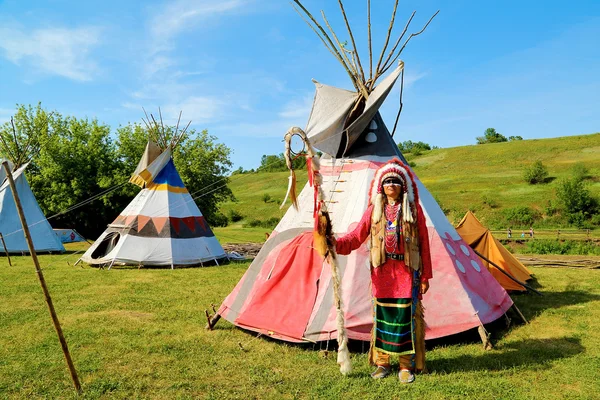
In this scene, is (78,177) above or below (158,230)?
above

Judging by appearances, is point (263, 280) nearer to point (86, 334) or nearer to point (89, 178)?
point (86, 334)

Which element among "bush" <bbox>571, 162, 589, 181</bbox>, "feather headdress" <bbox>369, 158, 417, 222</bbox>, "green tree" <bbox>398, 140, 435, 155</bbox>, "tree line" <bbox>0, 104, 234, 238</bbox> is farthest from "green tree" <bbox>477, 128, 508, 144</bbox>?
"feather headdress" <bbox>369, 158, 417, 222</bbox>

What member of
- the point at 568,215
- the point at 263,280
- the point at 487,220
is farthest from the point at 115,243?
the point at 568,215

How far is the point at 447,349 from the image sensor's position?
204 inches

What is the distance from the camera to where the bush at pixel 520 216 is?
31891mm

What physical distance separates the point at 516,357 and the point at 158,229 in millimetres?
10528

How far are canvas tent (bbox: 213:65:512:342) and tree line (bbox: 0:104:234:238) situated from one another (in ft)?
60.3

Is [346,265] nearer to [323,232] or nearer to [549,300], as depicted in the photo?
[323,232]

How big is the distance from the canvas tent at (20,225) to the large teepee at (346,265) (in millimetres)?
13001

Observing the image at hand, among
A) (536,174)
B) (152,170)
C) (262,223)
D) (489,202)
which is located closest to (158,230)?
(152,170)

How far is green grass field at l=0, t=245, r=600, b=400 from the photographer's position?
4168mm

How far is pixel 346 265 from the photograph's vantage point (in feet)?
18.5

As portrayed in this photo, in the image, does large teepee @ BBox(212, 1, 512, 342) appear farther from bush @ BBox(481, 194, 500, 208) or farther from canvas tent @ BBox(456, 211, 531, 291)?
bush @ BBox(481, 194, 500, 208)

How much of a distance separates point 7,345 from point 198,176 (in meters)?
23.3
